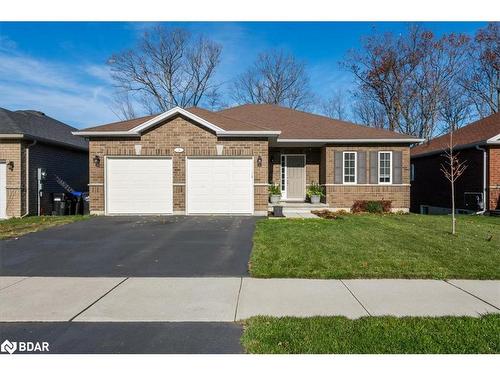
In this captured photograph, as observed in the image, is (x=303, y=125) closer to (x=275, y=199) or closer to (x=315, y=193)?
(x=315, y=193)

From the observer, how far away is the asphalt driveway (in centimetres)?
608

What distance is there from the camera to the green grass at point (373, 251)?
5777 millimetres

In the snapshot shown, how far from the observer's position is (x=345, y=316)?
4027 millimetres

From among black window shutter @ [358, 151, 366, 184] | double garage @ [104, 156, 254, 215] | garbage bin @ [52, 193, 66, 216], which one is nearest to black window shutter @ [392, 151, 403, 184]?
black window shutter @ [358, 151, 366, 184]

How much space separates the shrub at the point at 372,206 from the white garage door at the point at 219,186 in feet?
16.6

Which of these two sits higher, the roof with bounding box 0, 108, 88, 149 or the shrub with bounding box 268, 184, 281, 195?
Result: the roof with bounding box 0, 108, 88, 149

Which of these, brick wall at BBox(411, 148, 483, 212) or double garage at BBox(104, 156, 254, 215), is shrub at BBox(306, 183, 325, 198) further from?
brick wall at BBox(411, 148, 483, 212)

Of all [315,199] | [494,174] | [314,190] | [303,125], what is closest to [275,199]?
[315,199]

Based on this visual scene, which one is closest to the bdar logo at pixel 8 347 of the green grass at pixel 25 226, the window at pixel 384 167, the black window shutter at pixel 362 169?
the green grass at pixel 25 226

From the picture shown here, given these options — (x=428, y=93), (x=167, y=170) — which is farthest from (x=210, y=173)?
(x=428, y=93)

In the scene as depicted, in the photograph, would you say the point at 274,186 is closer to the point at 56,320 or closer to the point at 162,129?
the point at 162,129

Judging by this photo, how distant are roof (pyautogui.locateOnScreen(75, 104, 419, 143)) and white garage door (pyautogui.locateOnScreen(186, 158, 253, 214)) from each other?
4.36ft

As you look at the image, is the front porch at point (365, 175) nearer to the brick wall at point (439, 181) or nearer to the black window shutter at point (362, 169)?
the black window shutter at point (362, 169)

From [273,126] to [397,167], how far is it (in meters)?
6.25
